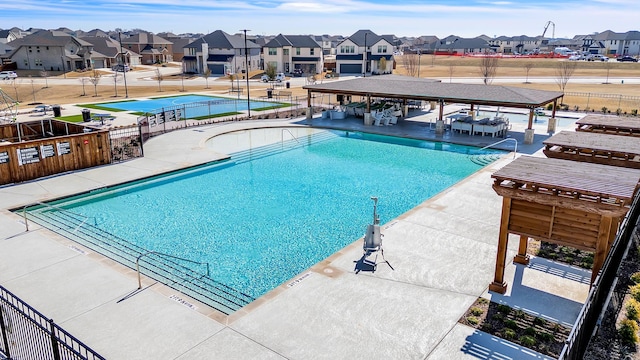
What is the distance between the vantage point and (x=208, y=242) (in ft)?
53.2

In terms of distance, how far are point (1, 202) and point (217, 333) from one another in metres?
14.1

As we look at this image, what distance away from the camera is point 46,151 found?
22.3 metres

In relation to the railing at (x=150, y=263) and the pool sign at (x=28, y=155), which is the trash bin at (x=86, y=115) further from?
the railing at (x=150, y=263)

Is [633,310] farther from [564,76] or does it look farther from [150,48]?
[150,48]

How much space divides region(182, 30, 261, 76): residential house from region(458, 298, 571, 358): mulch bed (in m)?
76.2

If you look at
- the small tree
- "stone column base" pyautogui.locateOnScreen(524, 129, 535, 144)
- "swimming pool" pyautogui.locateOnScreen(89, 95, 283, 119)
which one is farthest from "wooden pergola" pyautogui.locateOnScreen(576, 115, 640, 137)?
the small tree

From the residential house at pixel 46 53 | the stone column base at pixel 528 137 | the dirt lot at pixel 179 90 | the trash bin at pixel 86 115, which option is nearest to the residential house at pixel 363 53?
the dirt lot at pixel 179 90

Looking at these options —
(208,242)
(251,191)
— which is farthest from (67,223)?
(251,191)

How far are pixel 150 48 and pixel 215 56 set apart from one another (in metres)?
39.9

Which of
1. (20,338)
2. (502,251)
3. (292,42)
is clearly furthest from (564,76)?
(20,338)

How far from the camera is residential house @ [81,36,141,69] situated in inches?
3784

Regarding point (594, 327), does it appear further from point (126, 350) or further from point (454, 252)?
point (126, 350)

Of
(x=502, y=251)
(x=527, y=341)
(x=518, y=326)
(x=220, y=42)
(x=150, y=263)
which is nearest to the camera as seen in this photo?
(x=527, y=341)

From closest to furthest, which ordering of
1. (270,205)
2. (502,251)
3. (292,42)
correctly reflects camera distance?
1. (502,251)
2. (270,205)
3. (292,42)
